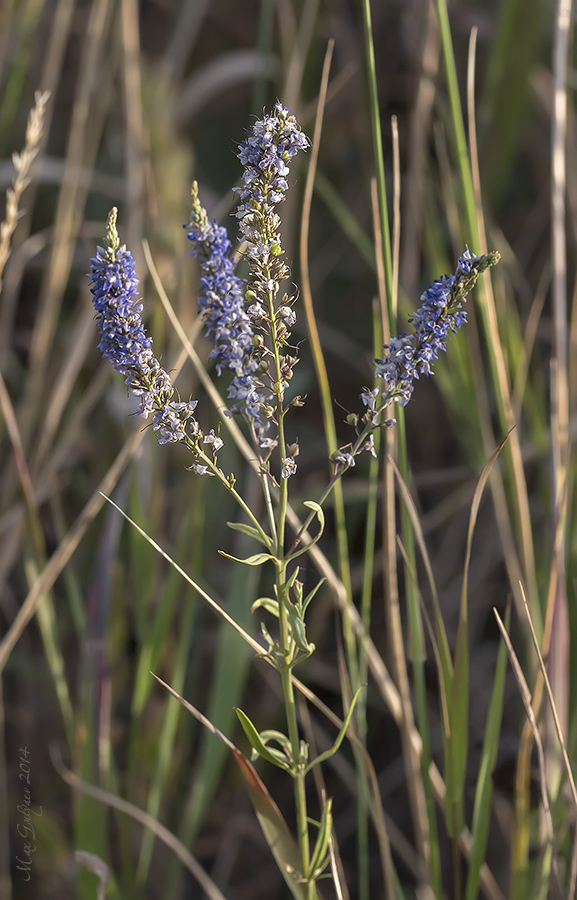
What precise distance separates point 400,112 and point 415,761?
5.18 ft

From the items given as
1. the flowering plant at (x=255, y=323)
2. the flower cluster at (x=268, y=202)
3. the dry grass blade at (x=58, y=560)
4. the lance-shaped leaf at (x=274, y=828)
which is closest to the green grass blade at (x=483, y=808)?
the lance-shaped leaf at (x=274, y=828)

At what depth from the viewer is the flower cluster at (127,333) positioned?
0.62 m

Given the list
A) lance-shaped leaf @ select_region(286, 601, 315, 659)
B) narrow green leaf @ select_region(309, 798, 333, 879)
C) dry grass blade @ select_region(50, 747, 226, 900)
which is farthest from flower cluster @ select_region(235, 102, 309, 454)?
dry grass blade @ select_region(50, 747, 226, 900)

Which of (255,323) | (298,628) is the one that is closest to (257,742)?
(298,628)

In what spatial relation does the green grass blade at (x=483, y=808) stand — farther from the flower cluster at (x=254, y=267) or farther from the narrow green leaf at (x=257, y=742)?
the flower cluster at (x=254, y=267)

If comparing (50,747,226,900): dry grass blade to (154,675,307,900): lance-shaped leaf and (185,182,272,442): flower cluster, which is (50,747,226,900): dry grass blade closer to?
(154,675,307,900): lance-shaped leaf

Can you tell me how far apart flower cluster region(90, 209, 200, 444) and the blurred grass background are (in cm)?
48

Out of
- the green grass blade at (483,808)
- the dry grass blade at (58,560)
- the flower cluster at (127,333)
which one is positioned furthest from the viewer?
the dry grass blade at (58,560)

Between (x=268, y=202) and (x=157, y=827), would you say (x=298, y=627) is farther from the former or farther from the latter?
(x=157, y=827)

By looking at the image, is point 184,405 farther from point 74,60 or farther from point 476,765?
point 74,60

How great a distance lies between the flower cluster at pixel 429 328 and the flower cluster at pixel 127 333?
18 cm

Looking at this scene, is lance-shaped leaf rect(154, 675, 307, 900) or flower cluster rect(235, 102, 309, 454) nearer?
flower cluster rect(235, 102, 309, 454)

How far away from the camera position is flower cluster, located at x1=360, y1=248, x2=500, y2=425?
2.17 ft

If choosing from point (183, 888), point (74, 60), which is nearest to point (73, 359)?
point (183, 888)
